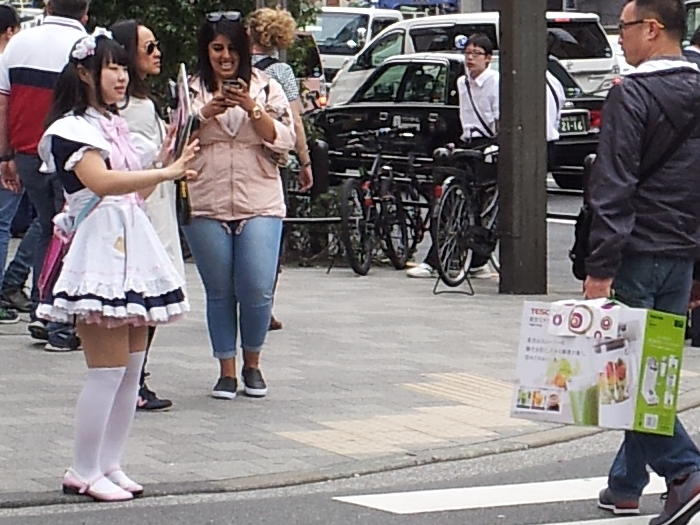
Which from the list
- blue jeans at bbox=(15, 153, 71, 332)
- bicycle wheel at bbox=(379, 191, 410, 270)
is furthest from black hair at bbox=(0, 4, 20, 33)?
bicycle wheel at bbox=(379, 191, 410, 270)

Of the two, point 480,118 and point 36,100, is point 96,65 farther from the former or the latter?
point 480,118

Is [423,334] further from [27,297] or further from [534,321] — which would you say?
[534,321]

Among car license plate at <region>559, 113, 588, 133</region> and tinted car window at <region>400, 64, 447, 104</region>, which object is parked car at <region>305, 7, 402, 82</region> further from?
car license plate at <region>559, 113, 588, 133</region>

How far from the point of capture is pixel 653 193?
235 inches

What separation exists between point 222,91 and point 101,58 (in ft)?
5.10

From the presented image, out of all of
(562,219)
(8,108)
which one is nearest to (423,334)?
(8,108)

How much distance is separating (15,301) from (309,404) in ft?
10.7

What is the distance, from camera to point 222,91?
812 cm

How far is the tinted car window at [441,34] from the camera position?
24781 mm

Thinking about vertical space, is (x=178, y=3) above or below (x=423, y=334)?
above

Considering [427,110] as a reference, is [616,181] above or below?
above

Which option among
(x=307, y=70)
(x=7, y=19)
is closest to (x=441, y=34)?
(x=307, y=70)

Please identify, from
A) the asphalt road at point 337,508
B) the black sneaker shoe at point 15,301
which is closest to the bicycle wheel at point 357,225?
the black sneaker shoe at point 15,301

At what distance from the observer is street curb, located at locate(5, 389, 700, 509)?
664 centimetres
